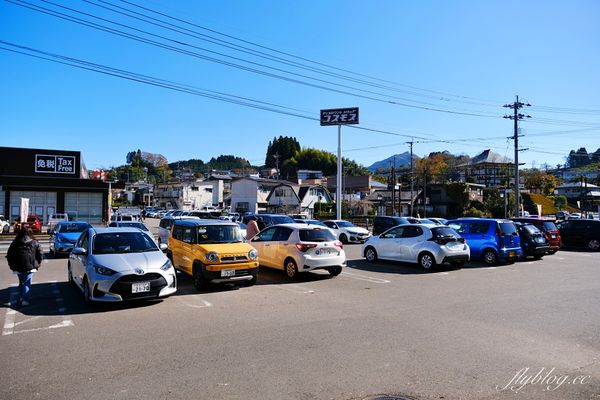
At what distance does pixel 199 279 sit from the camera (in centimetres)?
1055

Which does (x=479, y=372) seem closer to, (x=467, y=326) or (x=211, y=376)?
(x=467, y=326)

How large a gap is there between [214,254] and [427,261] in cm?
759

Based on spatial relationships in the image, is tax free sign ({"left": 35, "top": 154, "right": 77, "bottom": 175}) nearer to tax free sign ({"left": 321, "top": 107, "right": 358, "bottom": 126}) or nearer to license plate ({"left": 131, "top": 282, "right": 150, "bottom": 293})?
tax free sign ({"left": 321, "top": 107, "right": 358, "bottom": 126})

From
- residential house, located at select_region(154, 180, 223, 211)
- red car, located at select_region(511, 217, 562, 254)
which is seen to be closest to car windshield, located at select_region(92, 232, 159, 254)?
red car, located at select_region(511, 217, 562, 254)

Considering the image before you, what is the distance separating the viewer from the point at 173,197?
90.6 m

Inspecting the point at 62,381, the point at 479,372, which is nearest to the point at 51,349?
the point at 62,381

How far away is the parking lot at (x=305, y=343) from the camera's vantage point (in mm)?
4762

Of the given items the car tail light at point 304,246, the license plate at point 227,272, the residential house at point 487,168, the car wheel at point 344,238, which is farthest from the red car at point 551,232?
the residential house at point 487,168

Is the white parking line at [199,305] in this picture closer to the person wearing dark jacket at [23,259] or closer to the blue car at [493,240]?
the person wearing dark jacket at [23,259]

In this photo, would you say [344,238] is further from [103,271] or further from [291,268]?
[103,271]

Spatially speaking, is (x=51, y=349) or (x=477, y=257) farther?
(x=477, y=257)

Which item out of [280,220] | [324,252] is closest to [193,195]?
[280,220]

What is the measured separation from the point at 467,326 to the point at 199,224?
275 inches

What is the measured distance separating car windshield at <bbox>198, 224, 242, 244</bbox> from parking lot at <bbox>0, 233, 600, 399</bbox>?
1.34 m
